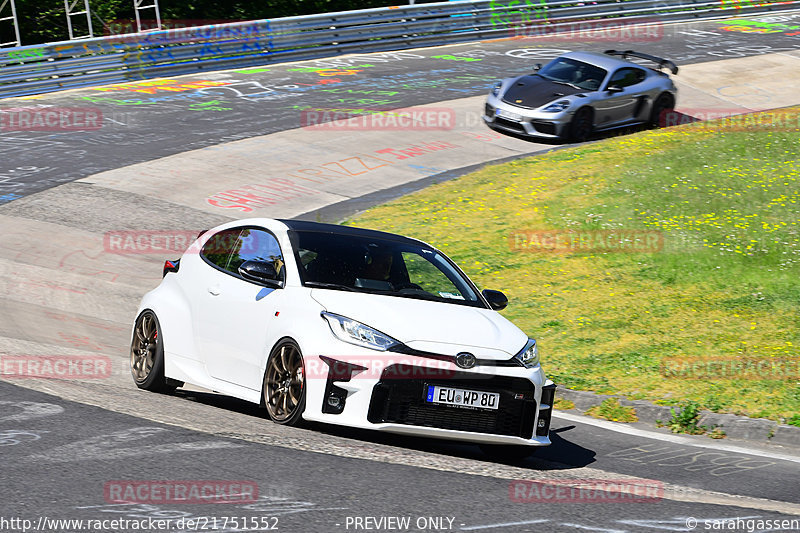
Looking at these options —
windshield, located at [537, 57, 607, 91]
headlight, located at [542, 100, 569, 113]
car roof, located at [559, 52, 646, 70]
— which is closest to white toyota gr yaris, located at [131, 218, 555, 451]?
headlight, located at [542, 100, 569, 113]

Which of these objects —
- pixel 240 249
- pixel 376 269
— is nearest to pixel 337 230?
pixel 376 269

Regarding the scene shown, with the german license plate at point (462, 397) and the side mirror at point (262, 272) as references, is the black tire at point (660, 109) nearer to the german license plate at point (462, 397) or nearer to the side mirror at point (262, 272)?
the side mirror at point (262, 272)

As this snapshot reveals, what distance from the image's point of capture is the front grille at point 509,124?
21.6 meters

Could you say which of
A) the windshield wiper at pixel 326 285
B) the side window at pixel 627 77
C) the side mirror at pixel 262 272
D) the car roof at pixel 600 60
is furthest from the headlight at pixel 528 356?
the car roof at pixel 600 60

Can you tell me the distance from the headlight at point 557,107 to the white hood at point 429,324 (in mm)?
14239

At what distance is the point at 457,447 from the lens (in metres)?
7.84

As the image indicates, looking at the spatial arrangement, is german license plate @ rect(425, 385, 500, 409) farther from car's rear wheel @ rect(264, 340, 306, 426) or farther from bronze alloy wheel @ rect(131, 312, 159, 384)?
bronze alloy wheel @ rect(131, 312, 159, 384)

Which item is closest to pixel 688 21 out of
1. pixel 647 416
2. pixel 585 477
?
pixel 647 416

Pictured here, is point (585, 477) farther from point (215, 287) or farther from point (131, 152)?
point (131, 152)

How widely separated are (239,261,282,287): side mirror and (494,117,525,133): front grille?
14403 mm

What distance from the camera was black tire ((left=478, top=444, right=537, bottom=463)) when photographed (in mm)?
7504

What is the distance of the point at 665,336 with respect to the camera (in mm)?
11320

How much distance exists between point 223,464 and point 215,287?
7.58 feet

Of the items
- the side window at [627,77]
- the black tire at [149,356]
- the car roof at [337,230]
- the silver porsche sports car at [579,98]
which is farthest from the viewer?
the side window at [627,77]
